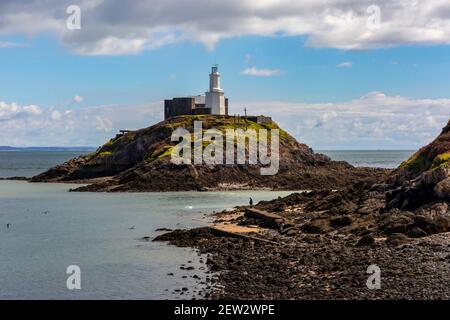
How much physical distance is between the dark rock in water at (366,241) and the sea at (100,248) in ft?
26.1

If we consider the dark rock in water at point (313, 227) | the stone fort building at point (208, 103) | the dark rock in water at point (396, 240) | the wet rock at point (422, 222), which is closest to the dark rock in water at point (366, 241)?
the dark rock in water at point (396, 240)

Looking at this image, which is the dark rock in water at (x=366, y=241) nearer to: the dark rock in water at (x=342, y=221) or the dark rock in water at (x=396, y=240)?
the dark rock in water at (x=396, y=240)

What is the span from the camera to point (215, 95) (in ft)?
388

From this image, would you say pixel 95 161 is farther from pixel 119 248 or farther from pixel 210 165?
pixel 119 248

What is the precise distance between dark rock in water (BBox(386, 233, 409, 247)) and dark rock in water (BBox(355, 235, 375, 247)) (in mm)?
790

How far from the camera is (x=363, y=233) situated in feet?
119

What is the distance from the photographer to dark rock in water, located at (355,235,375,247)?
32.7 metres

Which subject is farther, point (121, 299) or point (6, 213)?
point (6, 213)

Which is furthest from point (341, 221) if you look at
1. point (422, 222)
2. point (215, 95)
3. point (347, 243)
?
point (215, 95)

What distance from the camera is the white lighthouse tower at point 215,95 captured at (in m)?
118

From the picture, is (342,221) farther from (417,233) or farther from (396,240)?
(396,240)

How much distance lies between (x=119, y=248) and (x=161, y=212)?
18581mm

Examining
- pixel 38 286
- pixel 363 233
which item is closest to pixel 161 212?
pixel 363 233

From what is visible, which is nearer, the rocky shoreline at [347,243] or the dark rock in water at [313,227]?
the rocky shoreline at [347,243]
